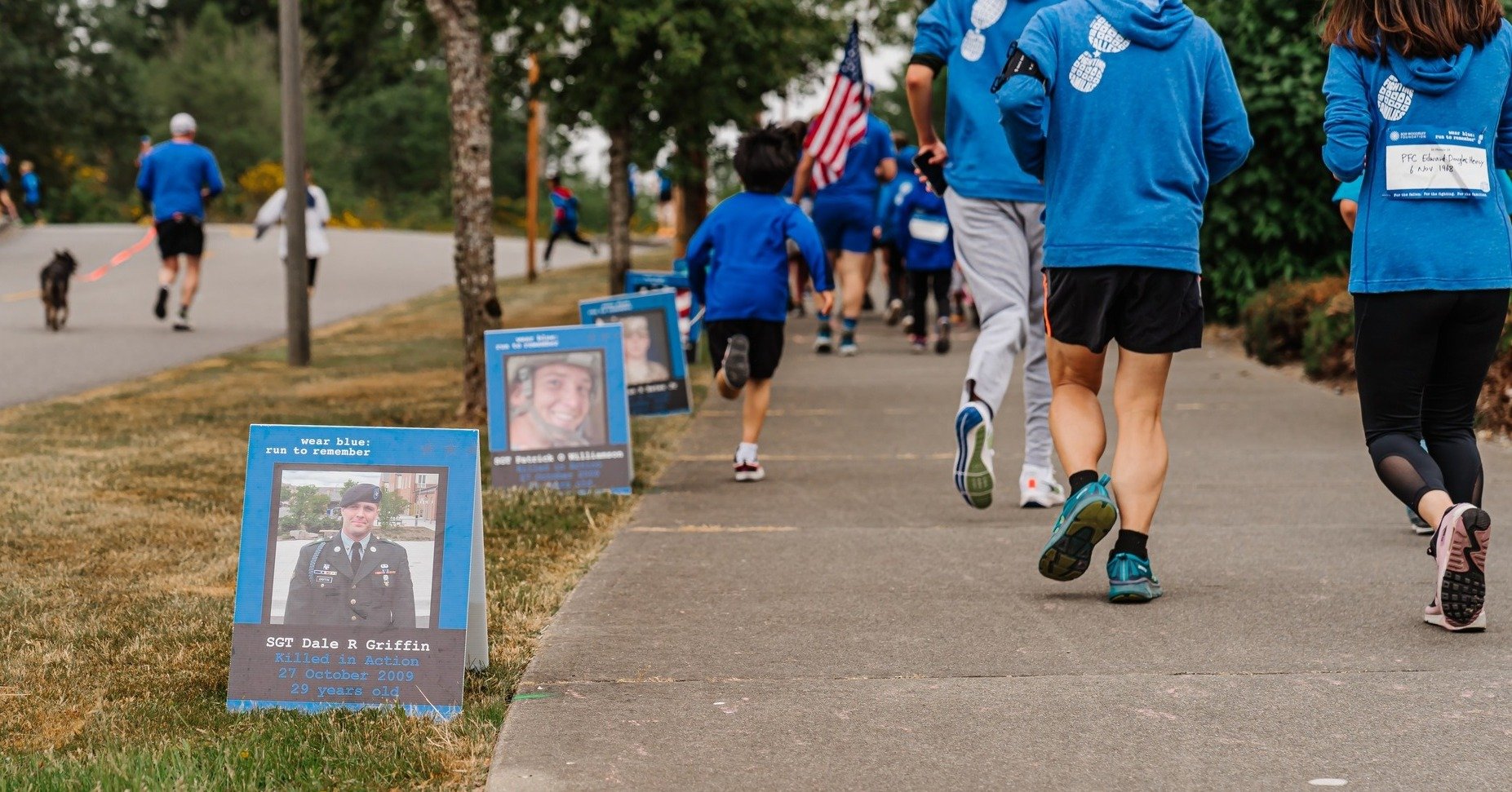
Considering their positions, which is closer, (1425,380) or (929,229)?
(1425,380)

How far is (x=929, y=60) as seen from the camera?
6508 millimetres

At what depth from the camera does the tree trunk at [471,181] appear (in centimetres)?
920

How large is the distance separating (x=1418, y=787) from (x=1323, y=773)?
0.59ft

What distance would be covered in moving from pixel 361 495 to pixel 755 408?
4.04 m

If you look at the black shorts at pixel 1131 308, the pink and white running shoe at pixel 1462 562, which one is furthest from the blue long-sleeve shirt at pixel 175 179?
the pink and white running shoe at pixel 1462 562

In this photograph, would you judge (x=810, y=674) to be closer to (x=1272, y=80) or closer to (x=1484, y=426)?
(x=1484, y=426)

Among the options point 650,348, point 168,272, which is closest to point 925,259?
point 650,348

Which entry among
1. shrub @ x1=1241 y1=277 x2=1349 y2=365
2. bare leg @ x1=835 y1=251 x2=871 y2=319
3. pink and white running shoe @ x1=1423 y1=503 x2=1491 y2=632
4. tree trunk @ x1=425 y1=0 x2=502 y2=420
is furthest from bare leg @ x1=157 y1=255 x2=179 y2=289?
pink and white running shoe @ x1=1423 y1=503 x2=1491 y2=632

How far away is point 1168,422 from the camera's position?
383 inches

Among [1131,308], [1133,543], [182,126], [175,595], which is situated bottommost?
[175,595]

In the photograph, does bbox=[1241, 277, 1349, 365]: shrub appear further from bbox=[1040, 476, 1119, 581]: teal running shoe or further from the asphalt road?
the asphalt road

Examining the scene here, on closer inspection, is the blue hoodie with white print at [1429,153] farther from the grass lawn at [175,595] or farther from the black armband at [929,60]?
the grass lawn at [175,595]

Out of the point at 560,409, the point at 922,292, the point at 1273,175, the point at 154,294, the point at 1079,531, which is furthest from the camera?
the point at 154,294

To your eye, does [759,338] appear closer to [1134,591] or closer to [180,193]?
[1134,591]
